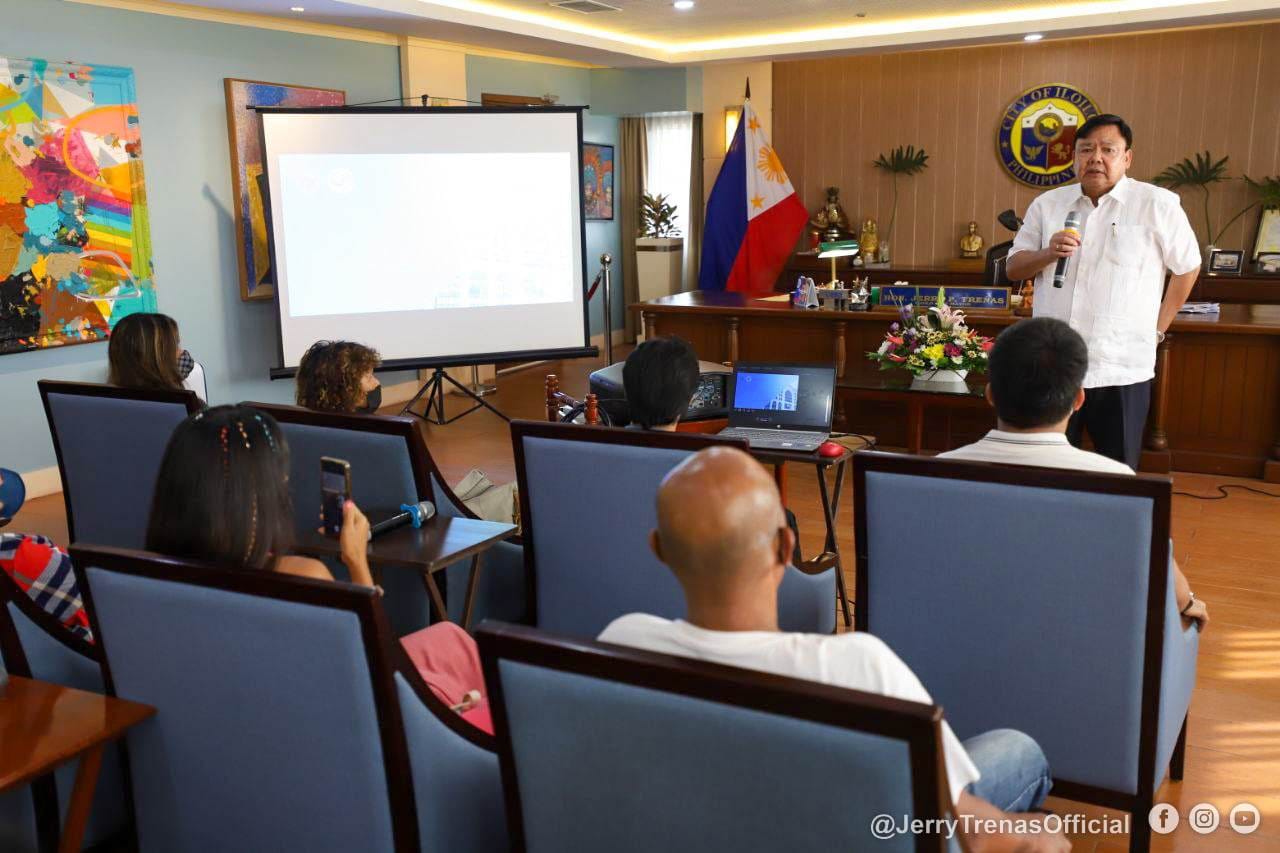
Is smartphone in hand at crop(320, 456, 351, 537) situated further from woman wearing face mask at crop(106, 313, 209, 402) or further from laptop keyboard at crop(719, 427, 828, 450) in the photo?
woman wearing face mask at crop(106, 313, 209, 402)

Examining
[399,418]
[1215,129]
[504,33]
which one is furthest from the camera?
[1215,129]

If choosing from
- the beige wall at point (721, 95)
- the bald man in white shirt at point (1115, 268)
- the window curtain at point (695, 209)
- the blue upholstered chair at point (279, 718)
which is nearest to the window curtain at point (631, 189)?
the window curtain at point (695, 209)

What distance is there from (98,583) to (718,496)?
36.6 inches

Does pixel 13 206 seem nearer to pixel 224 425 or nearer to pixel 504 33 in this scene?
pixel 504 33

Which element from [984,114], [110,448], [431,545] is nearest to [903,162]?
[984,114]

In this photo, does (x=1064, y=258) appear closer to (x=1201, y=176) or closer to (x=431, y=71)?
(x=431, y=71)

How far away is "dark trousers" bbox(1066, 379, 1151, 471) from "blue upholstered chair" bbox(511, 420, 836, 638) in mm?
1760

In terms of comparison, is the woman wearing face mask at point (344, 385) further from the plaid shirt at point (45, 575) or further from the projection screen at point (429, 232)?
the projection screen at point (429, 232)

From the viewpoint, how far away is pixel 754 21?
760 cm

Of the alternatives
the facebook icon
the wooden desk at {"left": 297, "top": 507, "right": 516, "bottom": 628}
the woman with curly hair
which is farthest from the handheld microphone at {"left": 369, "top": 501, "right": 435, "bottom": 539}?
the facebook icon

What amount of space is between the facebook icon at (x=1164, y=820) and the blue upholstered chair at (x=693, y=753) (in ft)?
5.11

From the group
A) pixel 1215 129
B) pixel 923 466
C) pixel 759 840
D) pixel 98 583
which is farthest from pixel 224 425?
pixel 1215 129

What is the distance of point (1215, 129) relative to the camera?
8133mm

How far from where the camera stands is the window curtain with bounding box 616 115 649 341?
998 centimetres
